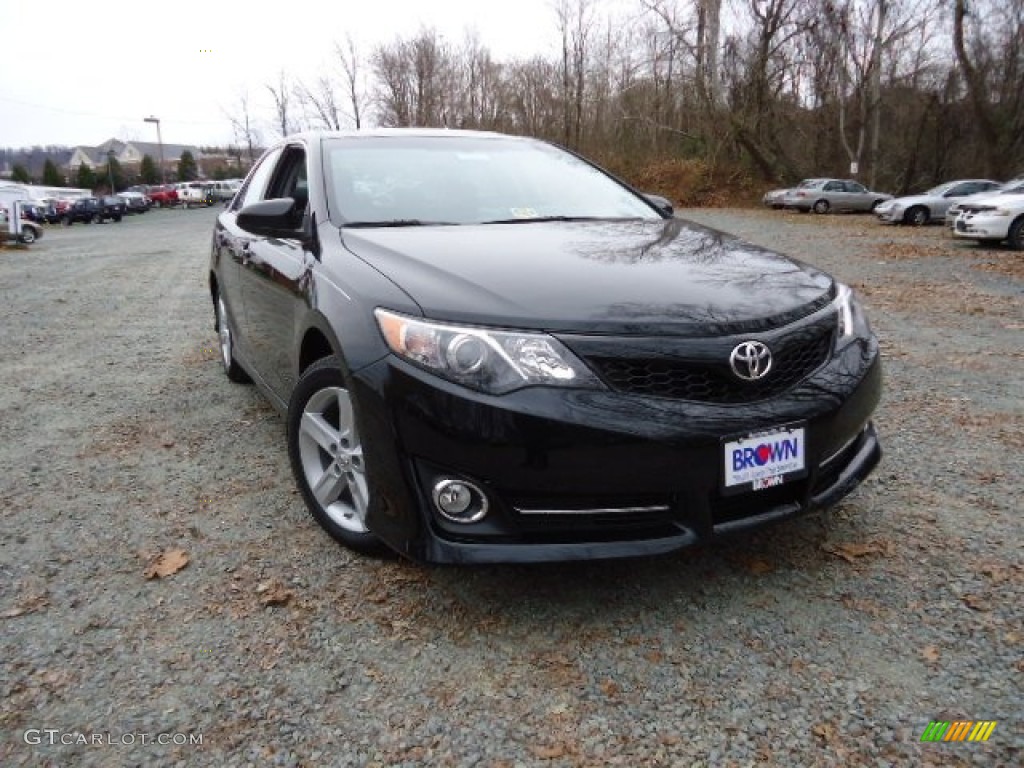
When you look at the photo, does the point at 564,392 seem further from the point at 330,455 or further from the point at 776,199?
the point at 776,199

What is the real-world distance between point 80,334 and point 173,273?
17.9ft

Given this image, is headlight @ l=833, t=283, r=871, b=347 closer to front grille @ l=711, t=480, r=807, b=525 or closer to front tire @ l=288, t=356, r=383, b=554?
front grille @ l=711, t=480, r=807, b=525

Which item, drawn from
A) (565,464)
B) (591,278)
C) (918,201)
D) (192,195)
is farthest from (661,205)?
(192,195)

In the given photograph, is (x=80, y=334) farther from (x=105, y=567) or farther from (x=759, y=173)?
(x=759, y=173)

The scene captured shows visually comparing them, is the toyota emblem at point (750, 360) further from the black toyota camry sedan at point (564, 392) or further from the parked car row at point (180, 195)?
the parked car row at point (180, 195)

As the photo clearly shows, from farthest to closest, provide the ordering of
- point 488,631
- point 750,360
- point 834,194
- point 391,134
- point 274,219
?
point 834,194 → point 391,134 → point 274,219 → point 488,631 → point 750,360

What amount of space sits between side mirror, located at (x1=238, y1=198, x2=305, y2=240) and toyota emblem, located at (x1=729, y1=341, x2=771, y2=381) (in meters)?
1.81

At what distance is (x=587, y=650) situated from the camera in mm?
2188

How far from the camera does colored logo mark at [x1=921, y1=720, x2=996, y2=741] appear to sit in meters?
1.82

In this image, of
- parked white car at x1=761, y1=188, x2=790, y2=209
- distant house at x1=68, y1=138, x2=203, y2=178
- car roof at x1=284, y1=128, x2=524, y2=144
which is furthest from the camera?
distant house at x1=68, y1=138, x2=203, y2=178

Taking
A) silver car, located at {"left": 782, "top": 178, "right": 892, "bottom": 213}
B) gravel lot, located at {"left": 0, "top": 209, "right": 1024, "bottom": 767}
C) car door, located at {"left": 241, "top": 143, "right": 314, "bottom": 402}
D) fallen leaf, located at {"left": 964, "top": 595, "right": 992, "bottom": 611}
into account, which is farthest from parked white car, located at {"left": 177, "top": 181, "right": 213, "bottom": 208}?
fallen leaf, located at {"left": 964, "top": 595, "right": 992, "bottom": 611}

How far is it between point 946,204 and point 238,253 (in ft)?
76.7

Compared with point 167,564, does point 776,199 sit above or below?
above

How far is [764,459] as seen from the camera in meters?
2.17
